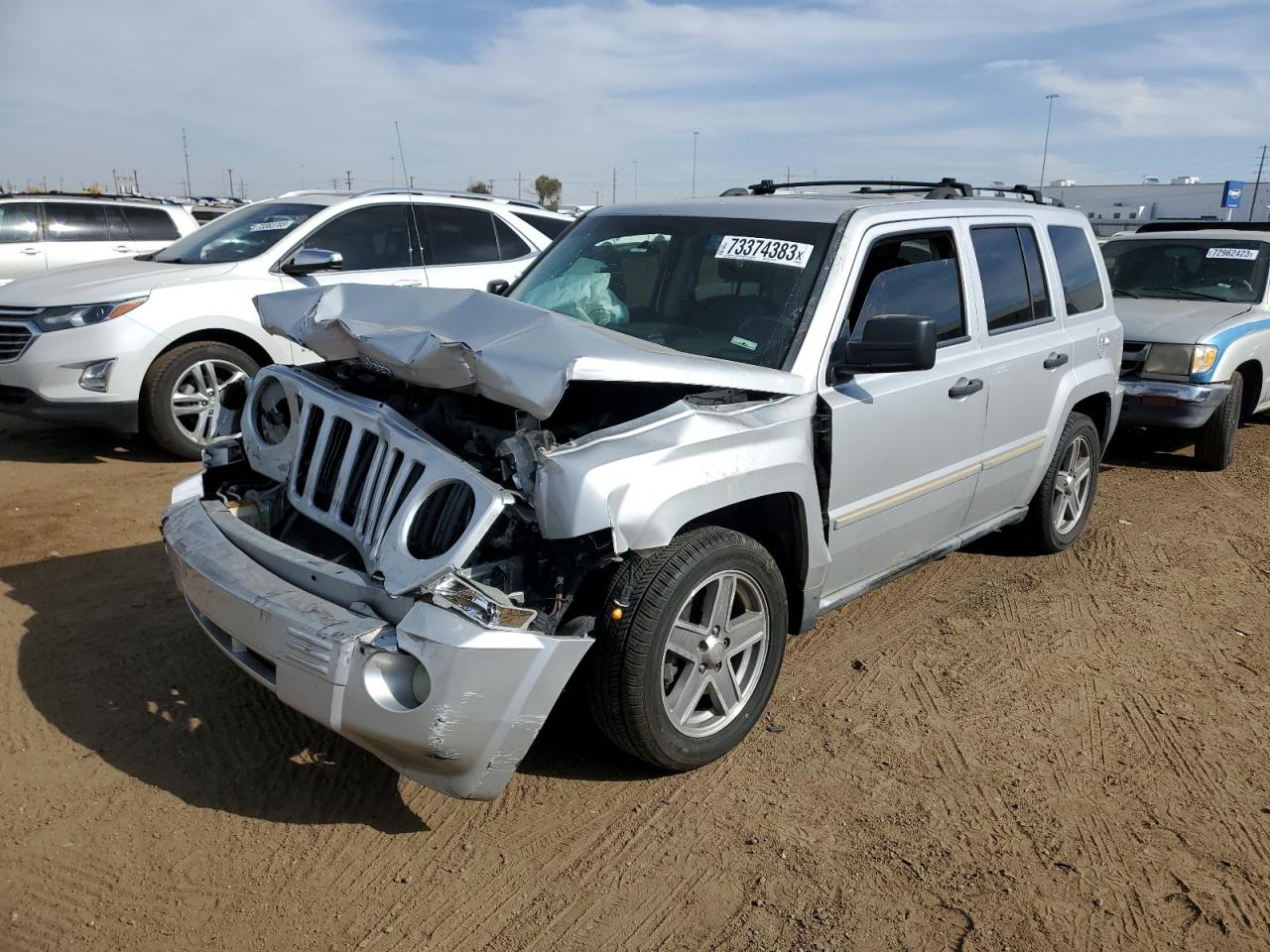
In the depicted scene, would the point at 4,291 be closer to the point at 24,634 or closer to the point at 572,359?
the point at 24,634

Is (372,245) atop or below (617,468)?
atop

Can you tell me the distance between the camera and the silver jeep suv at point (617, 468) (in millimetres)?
2756

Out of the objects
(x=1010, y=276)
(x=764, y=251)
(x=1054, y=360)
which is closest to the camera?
(x=764, y=251)

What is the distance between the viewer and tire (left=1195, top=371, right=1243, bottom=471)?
25.1 ft

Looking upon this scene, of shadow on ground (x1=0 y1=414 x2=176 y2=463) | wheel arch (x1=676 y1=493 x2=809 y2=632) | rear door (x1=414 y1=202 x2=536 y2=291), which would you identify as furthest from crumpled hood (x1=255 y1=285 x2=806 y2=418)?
rear door (x1=414 y1=202 x2=536 y2=291)

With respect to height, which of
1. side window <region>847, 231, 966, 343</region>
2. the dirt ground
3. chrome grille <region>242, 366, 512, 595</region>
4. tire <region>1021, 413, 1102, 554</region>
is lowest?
the dirt ground

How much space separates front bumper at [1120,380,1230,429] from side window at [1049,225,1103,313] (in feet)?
7.57

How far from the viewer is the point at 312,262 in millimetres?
6801

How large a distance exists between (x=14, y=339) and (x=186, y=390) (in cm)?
114

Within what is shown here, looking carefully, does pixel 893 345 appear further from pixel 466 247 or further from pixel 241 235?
pixel 241 235

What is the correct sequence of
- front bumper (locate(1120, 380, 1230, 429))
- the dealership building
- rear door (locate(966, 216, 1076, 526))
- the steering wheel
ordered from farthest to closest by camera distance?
the dealership building < the steering wheel < front bumper (locate(1120, 380, 1230, 429)) < rear door (locate(966, 216, 1076, 526))

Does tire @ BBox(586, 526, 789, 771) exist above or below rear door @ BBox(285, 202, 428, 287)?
below

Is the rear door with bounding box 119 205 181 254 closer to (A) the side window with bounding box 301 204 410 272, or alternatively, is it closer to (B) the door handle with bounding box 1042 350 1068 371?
(A) the side window with bounding box 301 204 410 272

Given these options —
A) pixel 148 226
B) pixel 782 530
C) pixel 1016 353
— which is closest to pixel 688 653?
pixel 782 530
